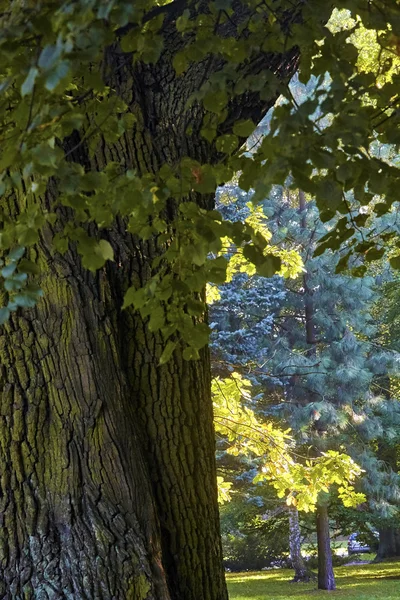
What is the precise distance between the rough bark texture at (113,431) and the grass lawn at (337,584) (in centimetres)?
1024

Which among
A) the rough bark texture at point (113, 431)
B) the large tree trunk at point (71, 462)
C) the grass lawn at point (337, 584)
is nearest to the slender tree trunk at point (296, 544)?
the grass lawn at point (337, 584)

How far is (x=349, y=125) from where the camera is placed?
62.2 inches

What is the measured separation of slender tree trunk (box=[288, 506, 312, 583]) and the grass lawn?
0.32 metres

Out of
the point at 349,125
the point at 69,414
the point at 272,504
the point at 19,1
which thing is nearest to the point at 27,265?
the point at 19,1

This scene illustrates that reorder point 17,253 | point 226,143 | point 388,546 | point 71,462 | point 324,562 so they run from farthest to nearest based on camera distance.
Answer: point 388,546 < point 324,562 < point 71,462 < point 226,143 < point 17,253

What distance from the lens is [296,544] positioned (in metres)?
15.2

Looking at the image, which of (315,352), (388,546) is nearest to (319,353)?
(315,352)

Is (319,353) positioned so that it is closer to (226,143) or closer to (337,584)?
(337,584)

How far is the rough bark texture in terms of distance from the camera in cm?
257

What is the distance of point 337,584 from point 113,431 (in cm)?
1435

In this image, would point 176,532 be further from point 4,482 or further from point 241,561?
point 241,561

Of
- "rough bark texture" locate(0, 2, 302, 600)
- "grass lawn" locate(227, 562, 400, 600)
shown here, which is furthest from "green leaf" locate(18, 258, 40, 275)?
"grass lawn" locate(227, 562, 400, 600)

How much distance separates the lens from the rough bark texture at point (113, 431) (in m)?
2.57

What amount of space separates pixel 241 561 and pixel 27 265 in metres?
20.2
